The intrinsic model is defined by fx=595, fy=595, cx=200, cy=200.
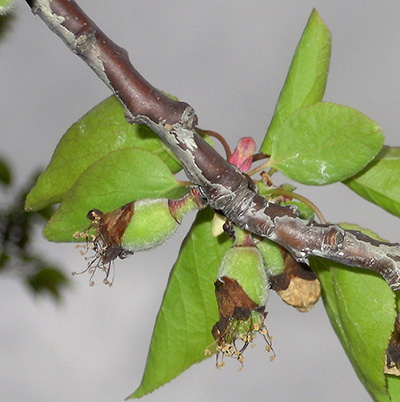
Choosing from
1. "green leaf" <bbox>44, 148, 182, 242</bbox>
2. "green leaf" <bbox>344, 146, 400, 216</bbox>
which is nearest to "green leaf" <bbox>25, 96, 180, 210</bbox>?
"green leaf" <bbox>44, 148, 182, 242</bbox>

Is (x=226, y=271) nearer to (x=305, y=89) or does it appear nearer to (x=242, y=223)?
(x=242, y=223)

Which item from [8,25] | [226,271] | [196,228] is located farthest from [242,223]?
[8,25]

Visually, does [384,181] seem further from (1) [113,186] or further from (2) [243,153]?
(1) [113,186]

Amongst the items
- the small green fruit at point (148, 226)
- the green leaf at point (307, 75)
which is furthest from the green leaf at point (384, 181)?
the small green fruit at point (148, 226)

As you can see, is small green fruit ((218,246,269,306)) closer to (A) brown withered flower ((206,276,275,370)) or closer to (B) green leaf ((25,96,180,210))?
(A) brown withered flower ((206,276,275,370))

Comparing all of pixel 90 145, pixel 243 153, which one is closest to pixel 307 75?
pixel 243 153
